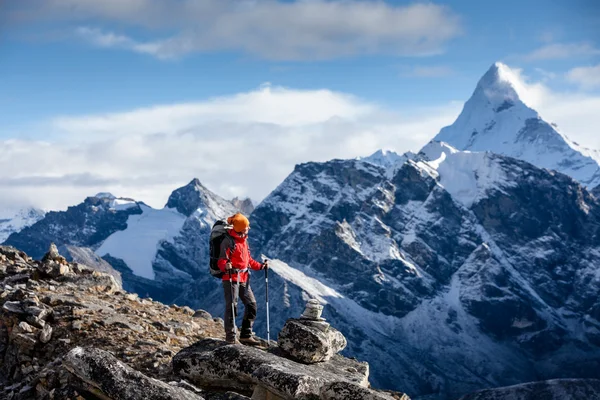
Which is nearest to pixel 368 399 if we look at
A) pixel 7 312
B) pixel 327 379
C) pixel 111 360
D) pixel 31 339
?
pixel 327 379

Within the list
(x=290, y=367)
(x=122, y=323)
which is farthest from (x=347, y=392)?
(x=122, y=323)

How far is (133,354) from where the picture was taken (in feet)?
86.1

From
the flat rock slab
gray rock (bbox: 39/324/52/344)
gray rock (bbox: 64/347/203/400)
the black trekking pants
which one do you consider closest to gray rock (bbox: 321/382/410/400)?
the flat rock slab

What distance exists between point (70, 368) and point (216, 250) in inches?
345

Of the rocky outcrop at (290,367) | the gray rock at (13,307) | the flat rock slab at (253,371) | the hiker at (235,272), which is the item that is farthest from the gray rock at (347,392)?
the gray rock at (13,307)

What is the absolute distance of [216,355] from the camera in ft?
73.0

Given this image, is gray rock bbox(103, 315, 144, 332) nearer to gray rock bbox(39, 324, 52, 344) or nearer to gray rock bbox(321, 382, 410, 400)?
gray rock bbox(39, 324, 52, 344)

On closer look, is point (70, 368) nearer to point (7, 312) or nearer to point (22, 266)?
point (7, 312)

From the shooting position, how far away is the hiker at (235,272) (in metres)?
26.5

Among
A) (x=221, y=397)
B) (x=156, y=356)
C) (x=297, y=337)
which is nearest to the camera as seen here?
(x=221, y=397)

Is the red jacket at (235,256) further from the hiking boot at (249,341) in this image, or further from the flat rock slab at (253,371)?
the flat rock slab at (253,371)

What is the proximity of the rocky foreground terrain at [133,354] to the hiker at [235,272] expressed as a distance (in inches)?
52.1

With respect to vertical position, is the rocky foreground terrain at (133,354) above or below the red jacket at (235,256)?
below

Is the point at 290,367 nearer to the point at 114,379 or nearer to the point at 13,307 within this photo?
the point at 114,379
